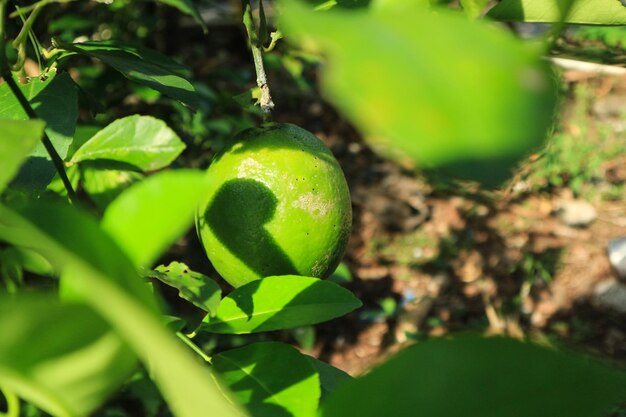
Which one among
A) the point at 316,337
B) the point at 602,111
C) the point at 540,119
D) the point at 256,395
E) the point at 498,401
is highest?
the point at 540,119

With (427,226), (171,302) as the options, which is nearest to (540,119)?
(171,302)

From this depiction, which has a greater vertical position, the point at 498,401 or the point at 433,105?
the point at 433,105

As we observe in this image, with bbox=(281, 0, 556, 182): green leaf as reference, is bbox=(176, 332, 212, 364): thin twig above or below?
below

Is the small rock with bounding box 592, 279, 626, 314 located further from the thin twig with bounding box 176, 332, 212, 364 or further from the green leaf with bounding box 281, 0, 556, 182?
the green leaf with bounding box 281, 0, 556, 182

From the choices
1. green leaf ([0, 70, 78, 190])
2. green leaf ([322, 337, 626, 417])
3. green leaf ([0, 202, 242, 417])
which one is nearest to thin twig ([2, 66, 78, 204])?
green leaf ([0, 70, 78, 190])

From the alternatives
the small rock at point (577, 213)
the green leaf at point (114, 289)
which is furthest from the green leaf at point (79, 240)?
the small rock at point (577, 213)

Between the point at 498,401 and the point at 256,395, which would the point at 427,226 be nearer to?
the point at 256,395
